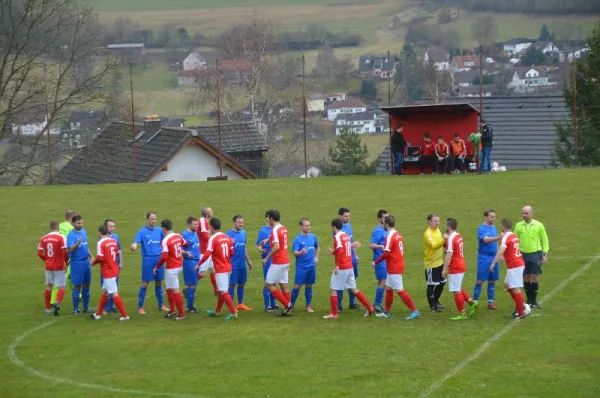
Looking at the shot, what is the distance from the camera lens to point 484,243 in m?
21.6

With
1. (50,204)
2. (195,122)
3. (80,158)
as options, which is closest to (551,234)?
(50,204)

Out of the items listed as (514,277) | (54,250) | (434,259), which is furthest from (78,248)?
(514,277)

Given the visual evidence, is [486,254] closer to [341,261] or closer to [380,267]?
[380,267]

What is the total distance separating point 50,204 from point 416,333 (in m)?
20.0

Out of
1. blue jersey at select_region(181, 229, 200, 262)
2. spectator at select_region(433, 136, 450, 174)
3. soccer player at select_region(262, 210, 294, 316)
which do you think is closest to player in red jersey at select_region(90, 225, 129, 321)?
blue jersey at select_region(181, 229, 200, 262)

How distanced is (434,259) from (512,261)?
1.58 metres

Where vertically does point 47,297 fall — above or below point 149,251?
below

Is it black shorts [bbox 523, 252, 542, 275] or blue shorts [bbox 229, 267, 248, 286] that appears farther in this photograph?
blue shorts [bbox 229, 267, 248, 286]

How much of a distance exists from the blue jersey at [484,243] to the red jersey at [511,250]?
852 mm

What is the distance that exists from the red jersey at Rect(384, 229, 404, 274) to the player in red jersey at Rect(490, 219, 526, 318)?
1.81 metres

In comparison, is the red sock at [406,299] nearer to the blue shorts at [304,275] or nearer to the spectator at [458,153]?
the blue shorts at [304,275]

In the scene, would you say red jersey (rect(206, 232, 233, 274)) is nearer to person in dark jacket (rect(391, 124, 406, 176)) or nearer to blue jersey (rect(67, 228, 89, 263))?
blue jersey (rect(67, 228, 89, 263))

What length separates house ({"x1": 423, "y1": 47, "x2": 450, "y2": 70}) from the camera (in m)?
78.0

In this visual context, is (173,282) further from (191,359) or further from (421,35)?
(421,35)
